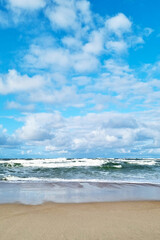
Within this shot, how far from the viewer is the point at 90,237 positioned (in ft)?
13.6

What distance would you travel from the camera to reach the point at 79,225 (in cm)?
491

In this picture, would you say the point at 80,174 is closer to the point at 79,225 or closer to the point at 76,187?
the point at 76,187

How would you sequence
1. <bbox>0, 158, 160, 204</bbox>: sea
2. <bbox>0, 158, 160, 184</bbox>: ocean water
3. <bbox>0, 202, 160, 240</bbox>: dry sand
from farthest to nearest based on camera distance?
<bbox>0, 158, 160, 184</bbox>: ocean water < <bbox>0, 158, 160, 204</bbox>: sea < <bbox>0, 202, 160, 240</bbox>: dry sand

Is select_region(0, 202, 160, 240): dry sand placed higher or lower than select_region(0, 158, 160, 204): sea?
higher

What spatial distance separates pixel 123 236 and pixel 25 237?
1972mm

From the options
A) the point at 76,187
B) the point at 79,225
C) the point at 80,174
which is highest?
the point at 79,225

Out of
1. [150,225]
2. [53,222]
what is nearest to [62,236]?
[53,222]

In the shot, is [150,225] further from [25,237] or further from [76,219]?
[25,237]

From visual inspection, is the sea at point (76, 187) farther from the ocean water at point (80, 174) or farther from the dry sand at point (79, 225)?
the dry sand at point (79, 225)

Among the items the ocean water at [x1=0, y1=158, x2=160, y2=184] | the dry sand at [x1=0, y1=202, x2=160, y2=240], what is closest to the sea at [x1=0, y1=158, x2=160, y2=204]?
the ocean water at [x1=0, y1=158, x2=160, y2=184]

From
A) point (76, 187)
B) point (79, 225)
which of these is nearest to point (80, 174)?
point (76, 187)

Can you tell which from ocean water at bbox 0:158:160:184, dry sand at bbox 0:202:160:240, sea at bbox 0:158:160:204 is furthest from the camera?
ocean water at bbox 0:158:160:184

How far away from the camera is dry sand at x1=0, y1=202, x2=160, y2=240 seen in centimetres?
420

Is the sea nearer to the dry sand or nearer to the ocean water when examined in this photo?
the ocean water
